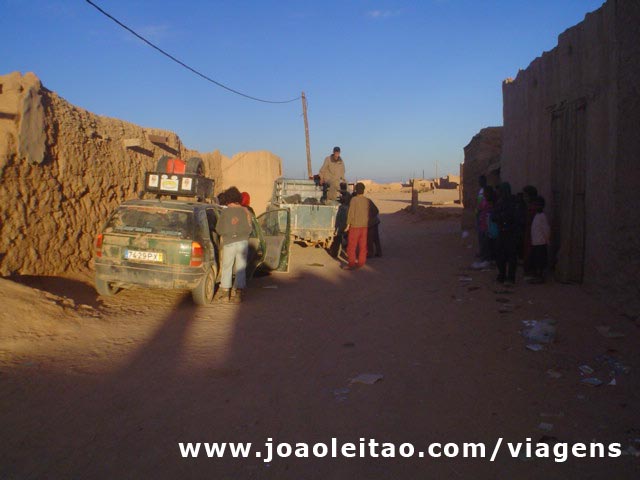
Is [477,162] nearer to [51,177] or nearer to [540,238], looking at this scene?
[540,238]

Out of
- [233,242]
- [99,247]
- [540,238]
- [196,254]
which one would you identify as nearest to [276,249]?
[233,242]

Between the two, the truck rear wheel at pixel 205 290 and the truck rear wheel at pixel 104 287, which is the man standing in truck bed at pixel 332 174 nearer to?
the truck rear wheel at pixel 205 290

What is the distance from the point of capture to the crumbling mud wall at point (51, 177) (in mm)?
7430

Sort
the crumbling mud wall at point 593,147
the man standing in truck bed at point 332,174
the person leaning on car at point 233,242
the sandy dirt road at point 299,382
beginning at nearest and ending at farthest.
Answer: the sandy dirt road at point 299,382 → the crumbling mud wall at point 593,147 → the person leaning on car at point 233,242 → the man standing in truck bed at point 332,174

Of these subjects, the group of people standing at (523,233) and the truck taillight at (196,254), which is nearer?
the truck taillight at (196,254)

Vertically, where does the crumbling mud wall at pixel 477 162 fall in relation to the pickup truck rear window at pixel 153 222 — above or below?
above

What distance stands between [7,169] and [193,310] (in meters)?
3.49

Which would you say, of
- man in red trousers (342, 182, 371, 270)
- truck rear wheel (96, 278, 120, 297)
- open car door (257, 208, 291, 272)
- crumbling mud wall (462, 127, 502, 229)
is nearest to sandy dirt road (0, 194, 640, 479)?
truck rear wheel (96, 278, 120, 297)

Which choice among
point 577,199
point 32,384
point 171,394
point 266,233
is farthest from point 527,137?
point 32,384

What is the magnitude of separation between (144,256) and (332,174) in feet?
30.7

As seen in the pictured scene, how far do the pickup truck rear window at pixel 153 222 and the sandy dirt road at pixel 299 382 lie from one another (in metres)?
1.14

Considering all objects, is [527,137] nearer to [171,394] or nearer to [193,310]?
[193,310]

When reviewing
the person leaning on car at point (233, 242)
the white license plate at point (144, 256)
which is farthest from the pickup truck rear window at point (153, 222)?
the person leaning on car at point (233, 242)

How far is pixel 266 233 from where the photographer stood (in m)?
11.4
